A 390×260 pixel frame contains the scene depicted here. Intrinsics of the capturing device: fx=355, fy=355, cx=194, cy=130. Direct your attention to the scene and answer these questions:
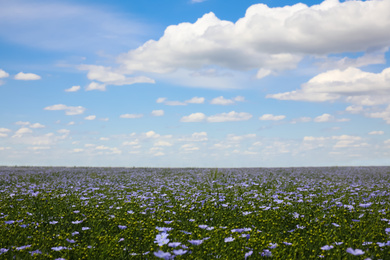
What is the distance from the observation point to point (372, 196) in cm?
1048

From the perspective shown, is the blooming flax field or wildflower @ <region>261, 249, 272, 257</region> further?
the blooming flax field

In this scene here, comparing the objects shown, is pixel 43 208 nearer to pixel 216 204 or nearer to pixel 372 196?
pixel 216 204

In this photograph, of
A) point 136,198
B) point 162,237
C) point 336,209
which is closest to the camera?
point 162,237

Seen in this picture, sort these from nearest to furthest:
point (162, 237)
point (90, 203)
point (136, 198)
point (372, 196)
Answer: point (162, 237) < point (90, 203) < point (136, 198) < point (372, 196)

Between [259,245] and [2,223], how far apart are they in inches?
181

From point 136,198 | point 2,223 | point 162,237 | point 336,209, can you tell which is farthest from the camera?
point 136,198

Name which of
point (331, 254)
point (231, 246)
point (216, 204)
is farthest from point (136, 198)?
point (331, 254)

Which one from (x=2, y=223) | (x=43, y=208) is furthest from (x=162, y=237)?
(x=43, y=208)

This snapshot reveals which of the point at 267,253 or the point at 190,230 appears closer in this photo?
the point at 267,253

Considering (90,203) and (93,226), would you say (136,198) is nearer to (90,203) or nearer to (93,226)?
(90,203)

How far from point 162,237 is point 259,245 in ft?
4.17

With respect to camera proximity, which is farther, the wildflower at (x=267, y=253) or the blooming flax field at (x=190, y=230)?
the blooming flax field at (x=190, y=230)

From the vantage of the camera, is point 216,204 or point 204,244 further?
point 216,204

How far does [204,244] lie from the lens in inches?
196
